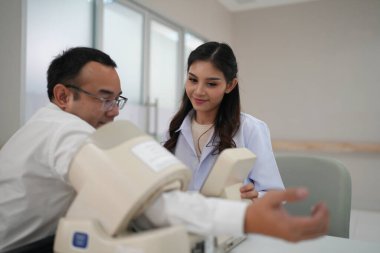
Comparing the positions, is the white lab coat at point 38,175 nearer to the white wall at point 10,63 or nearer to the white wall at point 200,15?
the white wall at point 10,63

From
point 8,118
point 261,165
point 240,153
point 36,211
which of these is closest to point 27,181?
point 36,211

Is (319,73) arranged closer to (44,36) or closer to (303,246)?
(44,36)

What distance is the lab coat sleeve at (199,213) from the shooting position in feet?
2.06

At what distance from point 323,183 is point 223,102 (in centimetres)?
60

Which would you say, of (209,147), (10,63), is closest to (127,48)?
(10,63)

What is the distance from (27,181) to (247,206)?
59cm

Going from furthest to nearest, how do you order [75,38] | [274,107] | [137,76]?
[274,107] < [137,76] < [75,38]

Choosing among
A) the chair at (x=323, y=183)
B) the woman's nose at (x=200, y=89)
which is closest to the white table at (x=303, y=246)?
the chair at (x=323, y=183)

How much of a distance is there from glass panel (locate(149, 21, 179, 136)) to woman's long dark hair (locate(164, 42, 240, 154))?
5.36ft

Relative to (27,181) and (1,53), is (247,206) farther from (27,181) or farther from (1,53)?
(1,53)

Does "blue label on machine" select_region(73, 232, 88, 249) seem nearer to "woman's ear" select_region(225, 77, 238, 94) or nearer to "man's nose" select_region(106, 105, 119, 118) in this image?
"man's nose" select_region(106, 105, 119, 118)

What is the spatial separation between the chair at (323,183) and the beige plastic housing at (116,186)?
0.97 m

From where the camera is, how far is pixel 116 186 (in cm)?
62

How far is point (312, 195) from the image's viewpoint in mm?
1504
